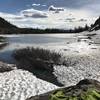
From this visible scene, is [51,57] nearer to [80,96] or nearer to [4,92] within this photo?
[4,92]

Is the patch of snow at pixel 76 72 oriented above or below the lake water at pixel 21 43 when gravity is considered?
above

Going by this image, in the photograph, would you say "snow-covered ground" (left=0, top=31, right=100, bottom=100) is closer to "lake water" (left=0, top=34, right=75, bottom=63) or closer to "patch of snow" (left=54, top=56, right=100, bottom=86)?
"patch of snow" (left=54, top=56, right=100, bottom=86)

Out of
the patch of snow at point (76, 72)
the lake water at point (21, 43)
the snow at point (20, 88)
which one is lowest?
the lake water at point (21, 43)

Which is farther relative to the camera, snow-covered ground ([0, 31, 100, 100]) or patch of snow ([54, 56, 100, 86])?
patch of snow ([54, 56, 100, 86])

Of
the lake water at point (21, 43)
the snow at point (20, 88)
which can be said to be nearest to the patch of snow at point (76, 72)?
Result: the snow at point (20, 88)

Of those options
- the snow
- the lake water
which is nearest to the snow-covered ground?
the snow

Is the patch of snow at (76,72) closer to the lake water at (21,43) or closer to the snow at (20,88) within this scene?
the snow at (20,88)

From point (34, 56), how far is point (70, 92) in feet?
83.1

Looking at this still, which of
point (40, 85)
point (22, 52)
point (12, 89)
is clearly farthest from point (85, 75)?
point (22, 52)

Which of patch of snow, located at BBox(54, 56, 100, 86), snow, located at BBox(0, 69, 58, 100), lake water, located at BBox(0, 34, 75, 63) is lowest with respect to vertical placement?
lake water, located at BBox(0, 34, 75, 63)

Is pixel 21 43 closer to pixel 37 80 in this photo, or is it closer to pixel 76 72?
pixel 76 72

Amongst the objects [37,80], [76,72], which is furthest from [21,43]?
[37,80]

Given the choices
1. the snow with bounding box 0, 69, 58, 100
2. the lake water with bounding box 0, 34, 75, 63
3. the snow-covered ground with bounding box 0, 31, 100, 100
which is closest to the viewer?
the snow with bounding box 0, 69, 58, 100

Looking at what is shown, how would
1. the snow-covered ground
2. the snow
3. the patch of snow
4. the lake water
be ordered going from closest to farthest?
1. the snow
2. the snow-covered ground
3. the patch of snow
4. the lake water
